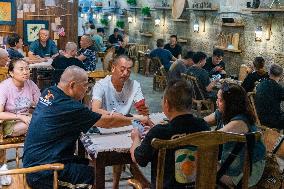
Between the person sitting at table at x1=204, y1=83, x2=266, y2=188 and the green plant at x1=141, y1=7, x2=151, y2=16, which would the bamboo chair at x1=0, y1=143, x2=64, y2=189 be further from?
the green plant at x1=141, y1=7, x2=151, y2=16

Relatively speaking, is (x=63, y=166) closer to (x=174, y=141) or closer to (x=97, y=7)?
(x=174, y=141)

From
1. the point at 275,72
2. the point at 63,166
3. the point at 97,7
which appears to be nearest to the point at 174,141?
the point at 63,166

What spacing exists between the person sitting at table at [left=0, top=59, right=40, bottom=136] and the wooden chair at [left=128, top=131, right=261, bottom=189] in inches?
83.2

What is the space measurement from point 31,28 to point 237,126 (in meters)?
7.68

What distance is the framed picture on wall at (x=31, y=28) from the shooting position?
973cm

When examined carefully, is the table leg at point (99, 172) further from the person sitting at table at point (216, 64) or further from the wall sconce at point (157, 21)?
the wall sconce at point (157, 21)

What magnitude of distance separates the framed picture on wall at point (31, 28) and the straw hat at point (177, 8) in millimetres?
4101

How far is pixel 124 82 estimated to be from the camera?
4.32 m

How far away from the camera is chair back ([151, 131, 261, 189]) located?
236 cm

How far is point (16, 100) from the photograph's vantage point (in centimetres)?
432

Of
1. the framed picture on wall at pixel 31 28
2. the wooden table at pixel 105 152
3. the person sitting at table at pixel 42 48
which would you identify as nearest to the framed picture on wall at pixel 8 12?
the framed picture on wall at pixel 31 28

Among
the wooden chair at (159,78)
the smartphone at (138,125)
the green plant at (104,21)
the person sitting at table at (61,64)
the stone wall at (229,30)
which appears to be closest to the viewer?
the smartphone at (138,125)

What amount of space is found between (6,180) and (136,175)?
1024mm

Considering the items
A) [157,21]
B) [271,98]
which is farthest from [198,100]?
[157,21]
